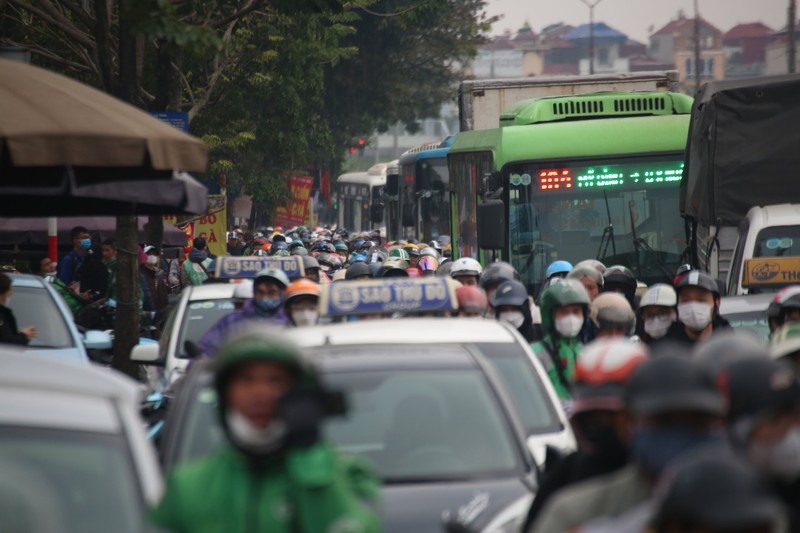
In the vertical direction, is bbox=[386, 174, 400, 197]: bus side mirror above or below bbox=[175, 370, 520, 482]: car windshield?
above

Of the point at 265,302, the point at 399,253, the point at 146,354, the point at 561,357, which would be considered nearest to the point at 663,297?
the point at 561,357

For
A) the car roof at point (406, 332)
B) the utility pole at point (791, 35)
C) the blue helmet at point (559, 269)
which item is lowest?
the car roof at point (406, 332)

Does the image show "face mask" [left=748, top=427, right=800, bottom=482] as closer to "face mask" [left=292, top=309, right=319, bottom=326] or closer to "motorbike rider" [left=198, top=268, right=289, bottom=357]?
"face mask" [left=292, top=309, right=319, bottom=326]

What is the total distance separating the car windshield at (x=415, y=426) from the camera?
19.8ft

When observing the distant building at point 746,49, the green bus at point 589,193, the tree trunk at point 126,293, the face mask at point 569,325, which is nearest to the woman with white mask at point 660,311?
the face mask at point 569,325

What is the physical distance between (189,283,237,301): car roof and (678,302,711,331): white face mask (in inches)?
187

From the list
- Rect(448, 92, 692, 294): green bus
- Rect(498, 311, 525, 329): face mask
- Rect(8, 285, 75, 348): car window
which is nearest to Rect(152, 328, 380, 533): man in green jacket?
Rect(498, 311, 525, 329): face mask

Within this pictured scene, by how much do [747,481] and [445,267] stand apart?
12.7 metres

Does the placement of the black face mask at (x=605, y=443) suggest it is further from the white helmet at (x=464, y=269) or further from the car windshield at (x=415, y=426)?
the white helmet at (x=464, y=269)

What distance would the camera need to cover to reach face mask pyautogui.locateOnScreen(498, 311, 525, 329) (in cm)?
1012

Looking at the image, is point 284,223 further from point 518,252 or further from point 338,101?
point 518,252

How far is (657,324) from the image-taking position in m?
9.84

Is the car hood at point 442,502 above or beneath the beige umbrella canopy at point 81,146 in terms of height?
beneath

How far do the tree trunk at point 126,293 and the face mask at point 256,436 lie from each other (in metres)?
9.99
